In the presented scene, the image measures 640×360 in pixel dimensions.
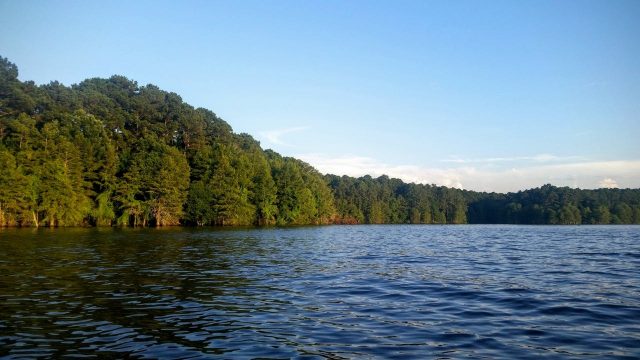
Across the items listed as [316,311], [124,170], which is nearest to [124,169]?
[124,170]

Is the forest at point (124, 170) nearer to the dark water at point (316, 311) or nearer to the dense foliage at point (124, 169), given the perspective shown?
the dense foliage at point (124, 169)

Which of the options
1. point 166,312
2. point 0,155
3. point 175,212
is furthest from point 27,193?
point 166,312

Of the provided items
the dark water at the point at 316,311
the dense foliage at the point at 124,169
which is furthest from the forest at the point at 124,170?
the dark water at the point at 316,311

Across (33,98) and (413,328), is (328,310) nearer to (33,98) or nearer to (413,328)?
(413,328)

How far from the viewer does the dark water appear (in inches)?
442

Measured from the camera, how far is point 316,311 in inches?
615

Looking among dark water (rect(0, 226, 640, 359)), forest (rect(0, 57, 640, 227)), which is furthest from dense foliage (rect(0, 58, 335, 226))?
dark water (rect(0, 226, 640, 359))

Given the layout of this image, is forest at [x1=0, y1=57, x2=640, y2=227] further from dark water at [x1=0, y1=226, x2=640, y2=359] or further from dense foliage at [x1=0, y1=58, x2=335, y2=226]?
dark water at [x1=0, y1=226, x2=640, y2=359]

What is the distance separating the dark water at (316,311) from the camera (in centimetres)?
1122

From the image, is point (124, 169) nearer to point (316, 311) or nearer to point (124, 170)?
point (124, 170)

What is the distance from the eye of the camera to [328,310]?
15.8 metres

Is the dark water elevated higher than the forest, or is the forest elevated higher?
the forest

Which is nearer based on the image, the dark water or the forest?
the dark water

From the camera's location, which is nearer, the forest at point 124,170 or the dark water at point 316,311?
the dark water at point 316,311
